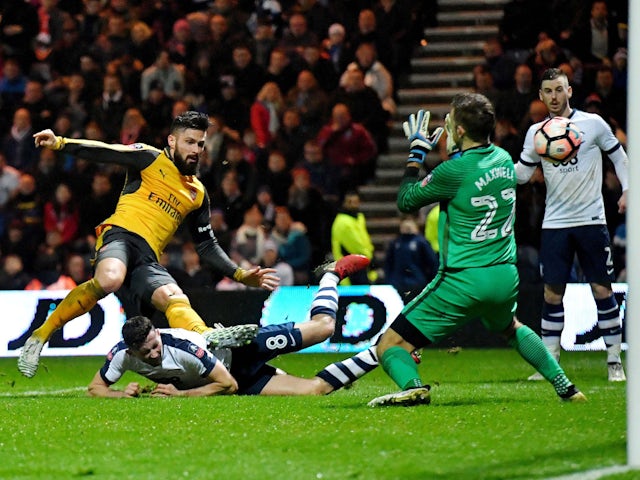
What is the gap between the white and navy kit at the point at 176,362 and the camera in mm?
9180

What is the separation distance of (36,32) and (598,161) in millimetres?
12676

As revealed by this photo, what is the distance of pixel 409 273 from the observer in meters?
15.9

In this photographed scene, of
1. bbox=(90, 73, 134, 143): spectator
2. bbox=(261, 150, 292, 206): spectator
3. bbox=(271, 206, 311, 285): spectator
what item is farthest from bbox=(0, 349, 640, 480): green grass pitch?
bbox=(90, 73, 134, 143): spectator

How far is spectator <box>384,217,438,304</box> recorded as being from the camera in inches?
625

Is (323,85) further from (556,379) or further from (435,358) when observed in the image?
(556,379)

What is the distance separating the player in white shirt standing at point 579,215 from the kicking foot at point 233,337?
265 cm

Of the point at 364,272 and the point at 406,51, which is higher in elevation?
the point at 406,51

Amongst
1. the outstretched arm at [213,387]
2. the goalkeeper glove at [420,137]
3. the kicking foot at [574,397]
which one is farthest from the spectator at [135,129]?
the kicking foot at [574,397]

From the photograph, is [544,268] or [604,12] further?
[604,12]

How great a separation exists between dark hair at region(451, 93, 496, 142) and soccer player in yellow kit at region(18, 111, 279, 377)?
270 cm

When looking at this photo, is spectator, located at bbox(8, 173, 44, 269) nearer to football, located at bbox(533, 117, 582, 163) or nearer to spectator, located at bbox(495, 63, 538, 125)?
spectator, located at bbox(495, 63, 538, 125)

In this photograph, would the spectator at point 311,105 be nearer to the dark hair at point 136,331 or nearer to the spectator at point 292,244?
the spectator at point 292,244

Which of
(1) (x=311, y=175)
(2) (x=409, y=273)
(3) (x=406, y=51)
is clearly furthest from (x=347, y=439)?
(3) (x=406, y=51)

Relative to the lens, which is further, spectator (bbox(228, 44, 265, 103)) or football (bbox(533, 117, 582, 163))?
spectator (bbox(228, 44, 265, 103))
